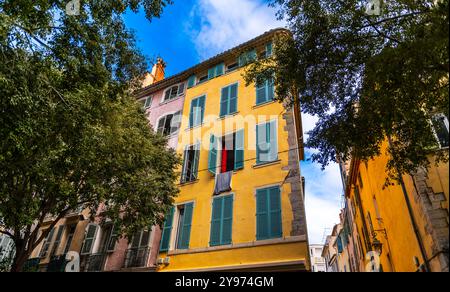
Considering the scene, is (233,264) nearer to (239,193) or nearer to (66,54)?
(239,193)

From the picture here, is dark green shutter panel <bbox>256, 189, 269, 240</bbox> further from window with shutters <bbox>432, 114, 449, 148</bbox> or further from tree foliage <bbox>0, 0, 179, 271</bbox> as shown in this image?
window with shutters <bbox>432, 114, 449, 148</bbox>

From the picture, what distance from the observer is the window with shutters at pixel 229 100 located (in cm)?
1528

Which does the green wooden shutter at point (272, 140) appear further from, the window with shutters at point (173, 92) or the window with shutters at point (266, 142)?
the window with shutters at point (173, 92)

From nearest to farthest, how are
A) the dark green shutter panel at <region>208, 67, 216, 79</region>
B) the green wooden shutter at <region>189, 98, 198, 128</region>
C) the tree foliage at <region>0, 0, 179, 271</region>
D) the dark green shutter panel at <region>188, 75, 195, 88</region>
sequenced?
the tree foliage at <region>0, 0, 179, 271</region> → the green wooden shutter at <region>189, 98, 198, 128</region> → the dark green shutter panel at <region>208, 67, 216, 79</region> → the dark green shutter panel at <region>188, 75, 195, 88</region>

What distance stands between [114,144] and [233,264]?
573 cm

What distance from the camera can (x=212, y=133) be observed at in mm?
14977

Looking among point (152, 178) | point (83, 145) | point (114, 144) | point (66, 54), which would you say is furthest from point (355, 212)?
point (66, 54)

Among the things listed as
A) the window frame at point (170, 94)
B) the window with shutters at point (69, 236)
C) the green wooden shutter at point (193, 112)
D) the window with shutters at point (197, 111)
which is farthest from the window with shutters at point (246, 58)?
the window with shutters at point (69, 236)

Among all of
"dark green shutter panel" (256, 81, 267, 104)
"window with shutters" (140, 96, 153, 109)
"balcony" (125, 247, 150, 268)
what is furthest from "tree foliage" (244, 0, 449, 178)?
"window with shutters" (140, 96, 153, 109)

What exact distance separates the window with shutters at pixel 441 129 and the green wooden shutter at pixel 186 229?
9457 millimetres

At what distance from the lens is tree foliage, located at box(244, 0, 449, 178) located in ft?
16.6

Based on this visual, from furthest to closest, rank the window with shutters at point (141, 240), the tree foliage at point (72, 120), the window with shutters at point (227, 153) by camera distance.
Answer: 1. the window with shutters at point (227, 153)
2. the window with shutters at point (141, 240)
3. the tree foliage at point (72, 120)

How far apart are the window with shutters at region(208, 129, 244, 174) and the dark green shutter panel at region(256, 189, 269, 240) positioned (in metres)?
1.72

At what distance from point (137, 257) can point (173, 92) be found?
10179 mm
